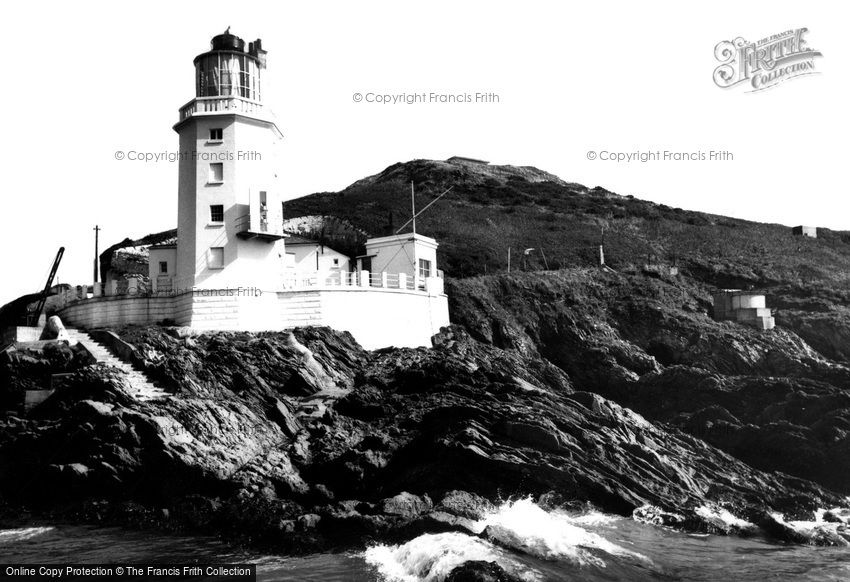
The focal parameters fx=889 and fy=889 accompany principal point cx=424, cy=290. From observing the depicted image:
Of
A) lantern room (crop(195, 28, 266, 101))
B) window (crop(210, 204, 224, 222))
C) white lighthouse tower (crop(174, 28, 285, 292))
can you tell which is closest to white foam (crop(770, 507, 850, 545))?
white lighthouse tower (crop(174, 28, 285, 292))

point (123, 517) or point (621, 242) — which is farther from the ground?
point (621, 242)

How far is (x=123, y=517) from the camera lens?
22.9 metres

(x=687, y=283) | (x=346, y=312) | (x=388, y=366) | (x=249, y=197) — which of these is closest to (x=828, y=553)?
(x=388, y=366)

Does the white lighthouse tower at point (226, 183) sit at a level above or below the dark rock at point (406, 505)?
above

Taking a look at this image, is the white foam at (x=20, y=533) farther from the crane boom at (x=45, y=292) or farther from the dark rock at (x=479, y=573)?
the crane boom at (x=45, y=292)

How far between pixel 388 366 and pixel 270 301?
5671mm

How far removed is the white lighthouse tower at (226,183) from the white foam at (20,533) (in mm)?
13125

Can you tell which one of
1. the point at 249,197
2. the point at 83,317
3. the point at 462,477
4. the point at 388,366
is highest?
the point at 249,197

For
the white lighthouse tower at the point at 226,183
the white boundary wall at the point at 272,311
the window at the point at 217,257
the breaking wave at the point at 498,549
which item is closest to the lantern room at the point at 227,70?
the white lighthouse tower at the point at 226,183

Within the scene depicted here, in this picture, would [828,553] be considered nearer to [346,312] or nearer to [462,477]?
[462,477]

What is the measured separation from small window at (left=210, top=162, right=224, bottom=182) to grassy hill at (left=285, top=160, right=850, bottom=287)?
48.6 feet

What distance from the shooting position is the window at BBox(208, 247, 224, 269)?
3406cm

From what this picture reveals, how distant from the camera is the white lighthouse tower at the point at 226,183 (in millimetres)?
34125

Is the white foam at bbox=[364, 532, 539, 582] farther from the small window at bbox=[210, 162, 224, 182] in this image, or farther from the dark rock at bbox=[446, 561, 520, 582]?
Result: the small window at bbox=[210, 162, 224, 182]
